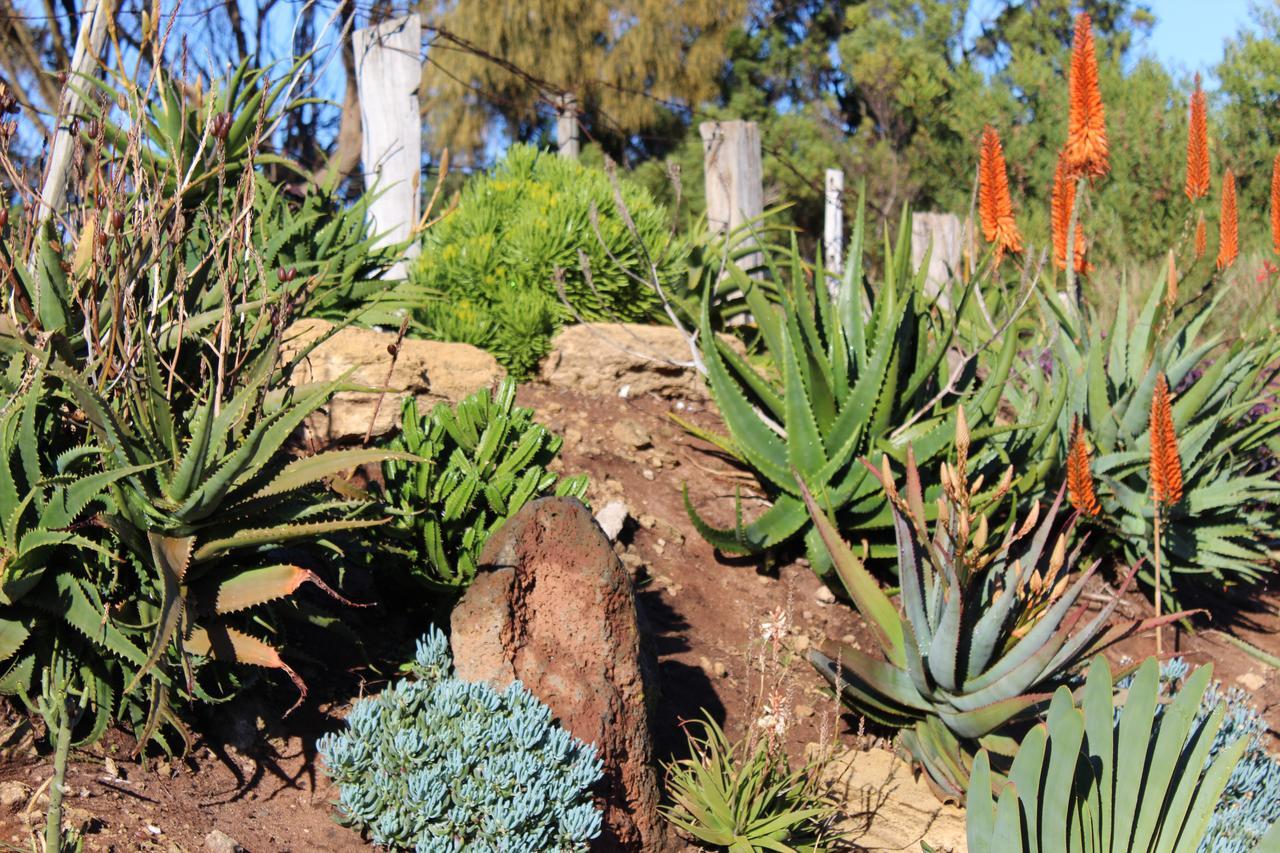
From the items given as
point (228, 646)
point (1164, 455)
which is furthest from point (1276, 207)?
point (228, 646)

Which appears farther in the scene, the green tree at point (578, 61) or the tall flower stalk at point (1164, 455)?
the green tree at point (578, 61)

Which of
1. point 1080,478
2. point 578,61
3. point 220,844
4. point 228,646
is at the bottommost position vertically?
point 220,844

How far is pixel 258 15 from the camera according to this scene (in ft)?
52.0

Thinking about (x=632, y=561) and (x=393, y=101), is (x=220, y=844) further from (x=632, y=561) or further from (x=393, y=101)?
(x=393, y=101)

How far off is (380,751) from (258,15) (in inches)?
575

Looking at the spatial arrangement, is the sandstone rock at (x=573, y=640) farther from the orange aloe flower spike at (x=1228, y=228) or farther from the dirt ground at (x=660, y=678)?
the orange aloe flower spike at (x=1228, y=228)

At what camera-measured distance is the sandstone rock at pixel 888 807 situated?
3824 millimetres

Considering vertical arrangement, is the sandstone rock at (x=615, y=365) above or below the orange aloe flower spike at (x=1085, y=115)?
below

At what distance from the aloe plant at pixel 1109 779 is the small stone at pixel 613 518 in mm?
1968

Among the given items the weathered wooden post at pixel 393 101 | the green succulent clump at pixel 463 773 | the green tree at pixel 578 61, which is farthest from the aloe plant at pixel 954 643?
the green tree at pixel 578 61

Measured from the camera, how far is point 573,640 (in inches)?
139

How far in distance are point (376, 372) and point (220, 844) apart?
235 centimetres

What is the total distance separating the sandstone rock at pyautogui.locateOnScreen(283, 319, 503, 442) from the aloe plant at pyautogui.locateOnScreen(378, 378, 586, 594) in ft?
1.11

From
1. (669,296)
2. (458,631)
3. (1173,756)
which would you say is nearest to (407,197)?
(669,296)
